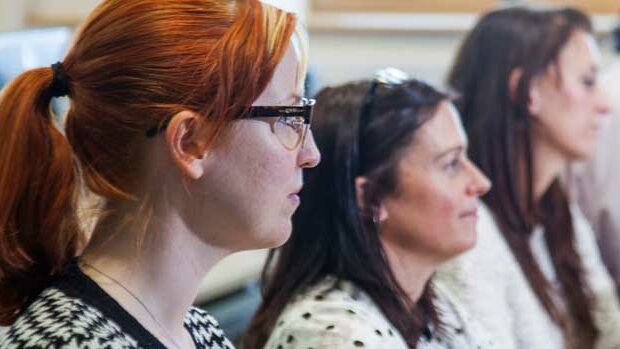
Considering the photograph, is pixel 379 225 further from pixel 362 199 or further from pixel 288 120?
pixel 288 120

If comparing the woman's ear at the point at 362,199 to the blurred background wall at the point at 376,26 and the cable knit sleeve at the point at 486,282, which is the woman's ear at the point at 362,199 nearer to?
the cable knit sleeve at the point at 486,282

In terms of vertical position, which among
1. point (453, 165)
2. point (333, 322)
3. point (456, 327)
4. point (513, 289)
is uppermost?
point (453, 165)

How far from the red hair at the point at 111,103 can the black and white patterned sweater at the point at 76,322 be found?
0.21ft

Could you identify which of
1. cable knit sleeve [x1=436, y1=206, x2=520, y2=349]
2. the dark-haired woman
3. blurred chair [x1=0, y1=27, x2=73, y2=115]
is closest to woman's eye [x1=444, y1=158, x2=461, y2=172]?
cable knit sleeve [x1=436, y1=206, x2=520, y2=349]

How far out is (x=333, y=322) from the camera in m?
1.45

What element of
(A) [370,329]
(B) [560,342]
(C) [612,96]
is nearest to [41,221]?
(A) [370,329]

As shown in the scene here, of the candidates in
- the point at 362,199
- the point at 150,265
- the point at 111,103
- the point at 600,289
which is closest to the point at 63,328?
the point at 150,265

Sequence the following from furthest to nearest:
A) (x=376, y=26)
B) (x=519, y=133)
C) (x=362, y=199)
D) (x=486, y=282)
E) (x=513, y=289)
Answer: (x=376, y=26), (x=519, y=133), (x=513, y=289), (x=486, y=282), (x=362, y=199)

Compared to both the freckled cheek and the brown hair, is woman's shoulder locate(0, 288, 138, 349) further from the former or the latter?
the brown hair

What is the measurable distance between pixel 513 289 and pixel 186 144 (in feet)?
3.66

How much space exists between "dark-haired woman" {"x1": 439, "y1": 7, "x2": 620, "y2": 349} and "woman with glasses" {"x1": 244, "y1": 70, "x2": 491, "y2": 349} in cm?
51

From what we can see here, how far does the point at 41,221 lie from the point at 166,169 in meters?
0.15

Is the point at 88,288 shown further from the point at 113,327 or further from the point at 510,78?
the point at 510,78

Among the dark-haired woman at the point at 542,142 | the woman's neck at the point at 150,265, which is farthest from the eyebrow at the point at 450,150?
the woman's neck at the point at 150,265
